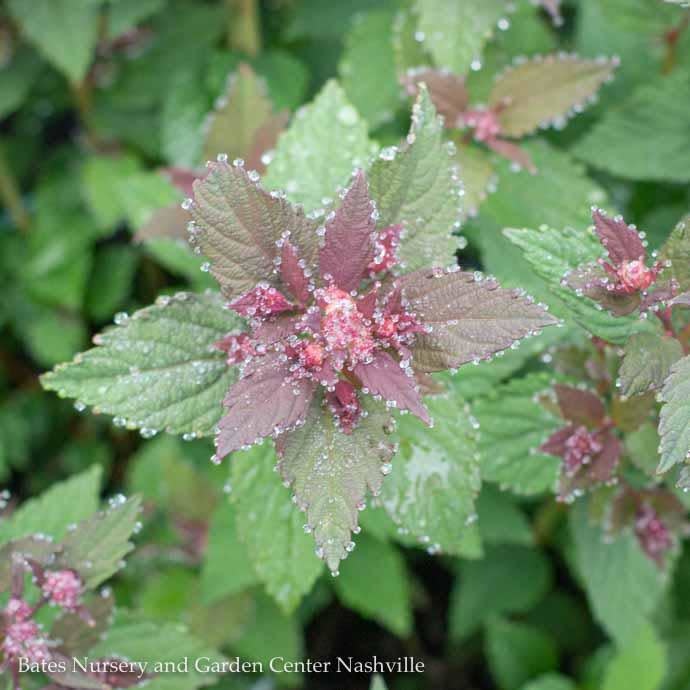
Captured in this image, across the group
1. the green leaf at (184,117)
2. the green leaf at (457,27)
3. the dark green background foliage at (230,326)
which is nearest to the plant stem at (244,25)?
the dark green background foliage at (230,326)

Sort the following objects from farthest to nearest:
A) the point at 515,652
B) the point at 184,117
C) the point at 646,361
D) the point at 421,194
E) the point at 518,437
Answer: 1. the point at 184,117
2. the point at 515,652
3. the point at 518,437
4. the point at 421,194
5. the point at 646,361

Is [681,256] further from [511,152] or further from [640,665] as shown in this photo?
[640,665]

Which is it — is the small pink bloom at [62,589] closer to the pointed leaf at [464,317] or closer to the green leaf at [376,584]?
the pointed leaf at [464,317]

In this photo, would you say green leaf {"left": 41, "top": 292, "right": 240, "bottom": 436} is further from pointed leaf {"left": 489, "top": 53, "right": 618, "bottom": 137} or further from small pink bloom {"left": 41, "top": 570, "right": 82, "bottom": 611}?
pointed leaf {"left": 489, "top": 53, "right": 618, "bottom": 137}

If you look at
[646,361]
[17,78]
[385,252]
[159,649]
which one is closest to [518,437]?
[646,361]

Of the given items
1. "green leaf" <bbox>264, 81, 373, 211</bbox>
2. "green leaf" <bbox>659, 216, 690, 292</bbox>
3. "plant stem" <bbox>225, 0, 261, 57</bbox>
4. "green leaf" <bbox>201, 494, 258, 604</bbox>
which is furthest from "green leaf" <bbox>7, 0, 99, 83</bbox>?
"green leaf" <bbox>659, 216, 690, 292</bbox>
